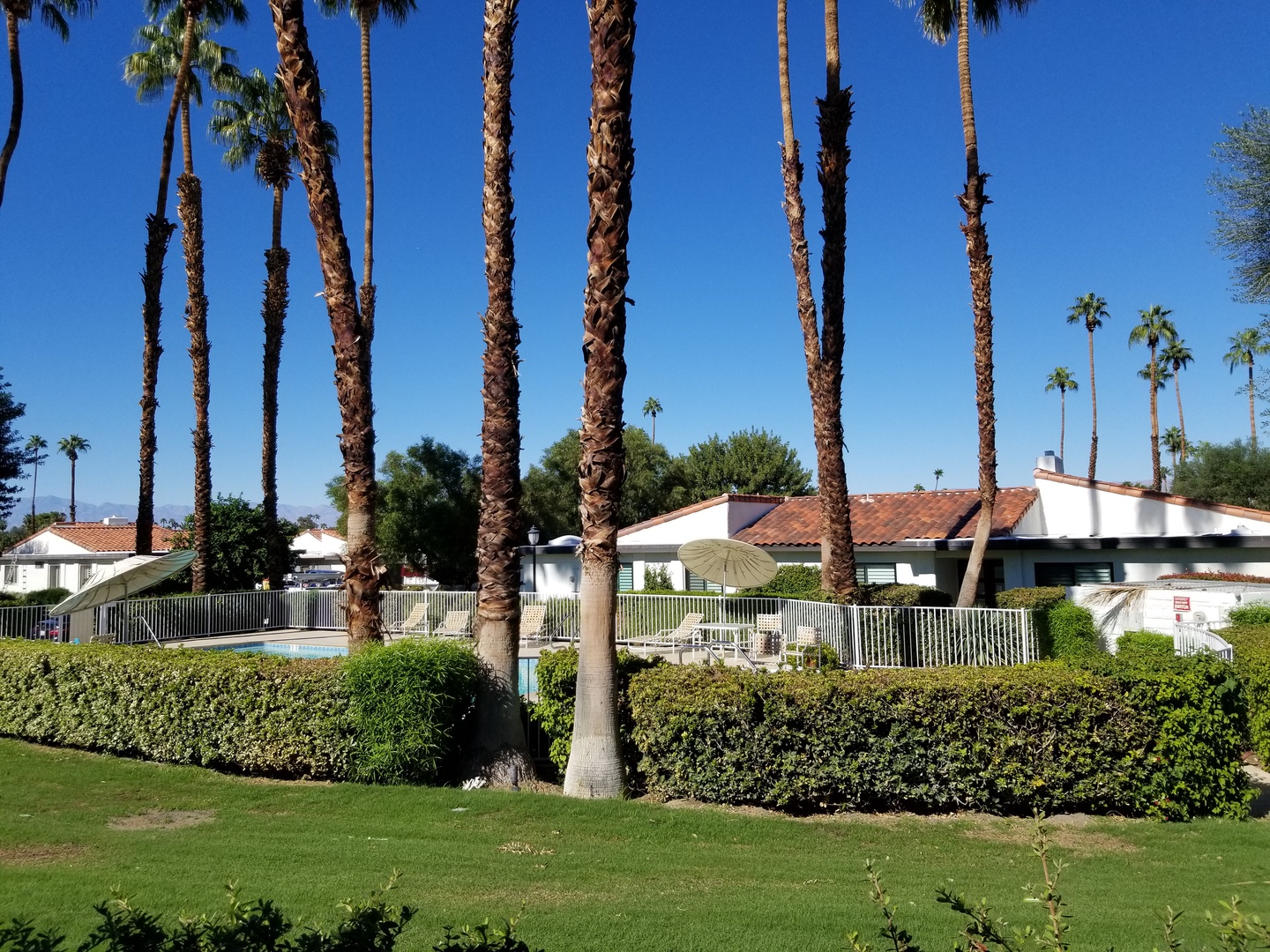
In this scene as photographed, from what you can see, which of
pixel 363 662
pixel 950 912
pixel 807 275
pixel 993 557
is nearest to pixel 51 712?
pixel 363 662

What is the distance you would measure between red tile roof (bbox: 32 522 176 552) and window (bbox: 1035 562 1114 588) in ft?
124

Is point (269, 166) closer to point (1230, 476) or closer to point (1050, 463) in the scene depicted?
point (1050, 463)

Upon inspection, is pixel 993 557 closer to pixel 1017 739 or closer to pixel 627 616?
pixel 627 616

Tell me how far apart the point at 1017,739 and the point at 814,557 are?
1983 cm

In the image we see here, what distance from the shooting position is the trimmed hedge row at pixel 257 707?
983 centimetres

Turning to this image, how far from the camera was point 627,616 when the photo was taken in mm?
24016

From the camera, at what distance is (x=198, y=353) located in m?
27.6

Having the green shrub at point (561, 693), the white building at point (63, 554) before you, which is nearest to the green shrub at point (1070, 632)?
the green shrub at point (561, 693)

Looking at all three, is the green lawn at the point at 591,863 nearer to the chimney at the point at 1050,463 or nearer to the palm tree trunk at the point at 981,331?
the palm tree trunk at the point at 981,331

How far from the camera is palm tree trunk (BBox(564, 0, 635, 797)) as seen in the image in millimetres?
9492

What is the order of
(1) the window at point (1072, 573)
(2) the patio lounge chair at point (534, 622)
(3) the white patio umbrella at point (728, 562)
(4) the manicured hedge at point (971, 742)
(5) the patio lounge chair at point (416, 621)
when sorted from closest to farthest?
(4) the manicured hedge at point (971, 742)
(3) the white patio umbrella at point (728, 562)
(2) the patio lounge chair at point (534, 622)
(1) the window at point (1072, 573)
(5) the patio lounge chair at point (416, 621)

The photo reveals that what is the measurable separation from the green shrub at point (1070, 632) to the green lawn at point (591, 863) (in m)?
8.92

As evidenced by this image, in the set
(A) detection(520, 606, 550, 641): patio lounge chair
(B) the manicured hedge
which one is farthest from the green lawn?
(A) detection(520, 606, 550, 641): patio lounge chair

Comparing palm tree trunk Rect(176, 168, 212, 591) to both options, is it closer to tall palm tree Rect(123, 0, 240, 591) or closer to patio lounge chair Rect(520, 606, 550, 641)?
tall palm tree Rect(123, 0, 240, 591)
